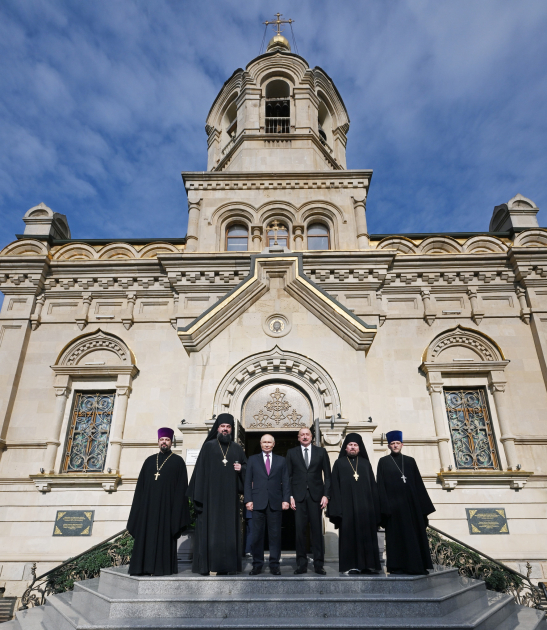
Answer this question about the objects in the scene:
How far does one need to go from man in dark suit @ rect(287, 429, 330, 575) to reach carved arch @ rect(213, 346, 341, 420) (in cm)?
266

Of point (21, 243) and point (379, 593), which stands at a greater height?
point (21, 243)

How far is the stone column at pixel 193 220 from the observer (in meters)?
15.0

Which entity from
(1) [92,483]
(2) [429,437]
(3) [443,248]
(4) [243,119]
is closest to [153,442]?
(1) [92,483]

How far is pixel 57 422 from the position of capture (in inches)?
484

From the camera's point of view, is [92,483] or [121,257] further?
[121,257]

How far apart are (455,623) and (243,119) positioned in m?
17.8

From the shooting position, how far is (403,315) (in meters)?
13.5

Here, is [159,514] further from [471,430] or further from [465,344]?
[465,344]

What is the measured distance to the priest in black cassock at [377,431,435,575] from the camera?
636cm

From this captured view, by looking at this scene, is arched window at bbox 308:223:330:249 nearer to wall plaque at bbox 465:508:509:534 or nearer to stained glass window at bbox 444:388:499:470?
stained glass window at bbox 444:388:499:470

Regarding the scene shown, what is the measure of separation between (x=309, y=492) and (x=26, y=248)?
1255 centimetres

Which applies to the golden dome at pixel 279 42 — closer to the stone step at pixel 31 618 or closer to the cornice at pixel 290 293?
the cornice at pixel 290 293

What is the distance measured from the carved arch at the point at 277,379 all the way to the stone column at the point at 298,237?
5484 millimetres

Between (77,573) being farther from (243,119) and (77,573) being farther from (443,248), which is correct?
(243,119)
